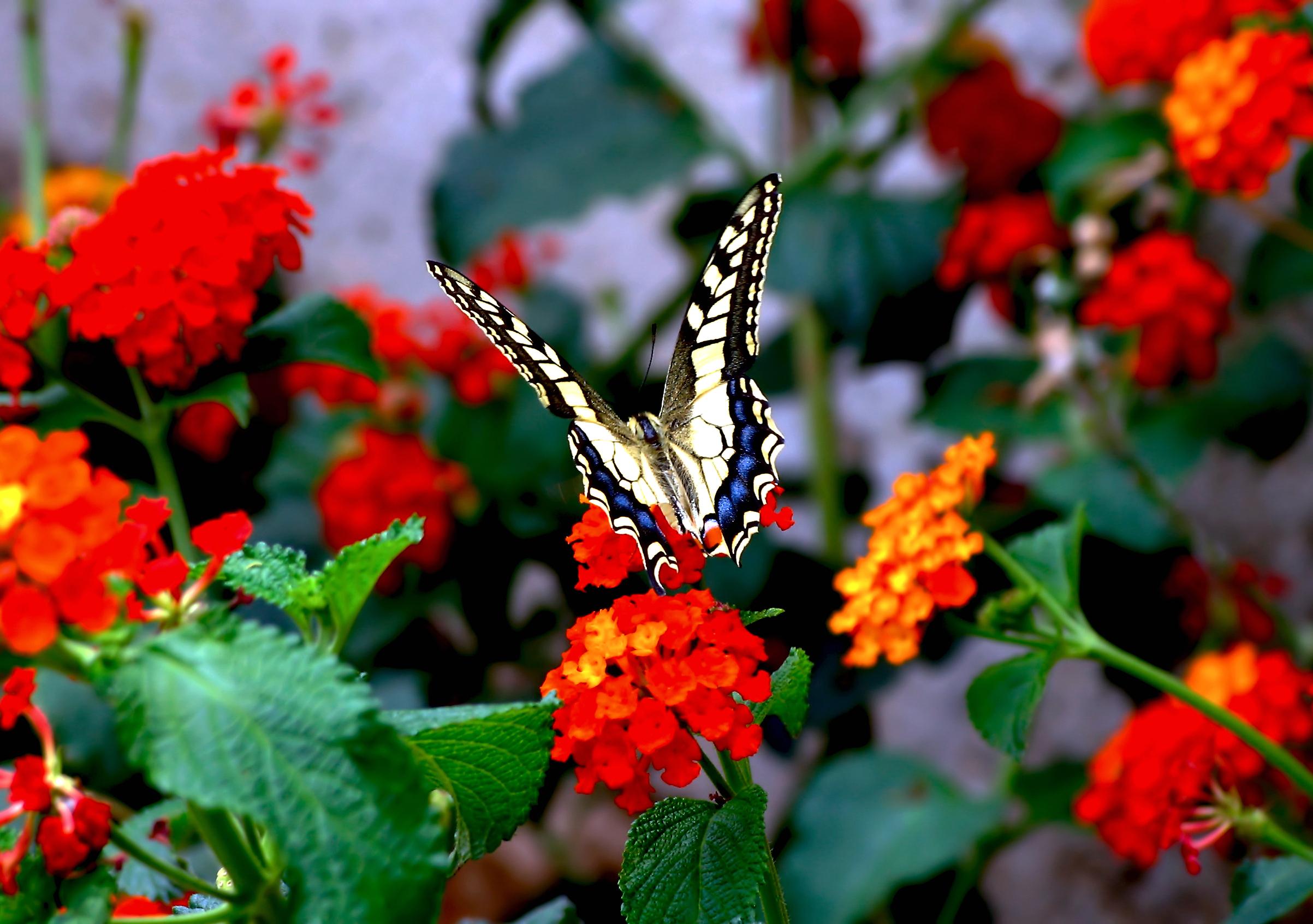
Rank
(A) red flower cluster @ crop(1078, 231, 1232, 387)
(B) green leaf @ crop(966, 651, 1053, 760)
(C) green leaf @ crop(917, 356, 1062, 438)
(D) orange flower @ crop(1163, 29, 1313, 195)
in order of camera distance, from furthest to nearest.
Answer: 1. (C) green leaf @ crop(917, 356, 1062, 438)
2. (A) red flower cluster @ crop(1078, 231, 1232, 387)
3. (D) orange flower @ crop(1163, 29, 1313, 195)
4. (B) green leaf @ crop(966, 651, 1053, 760)

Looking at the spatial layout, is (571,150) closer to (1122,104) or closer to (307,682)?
(1122,104)

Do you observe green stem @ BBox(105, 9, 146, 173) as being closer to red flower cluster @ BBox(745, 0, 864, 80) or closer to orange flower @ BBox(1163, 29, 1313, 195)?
red flower cluster @ BBox(745, 0, 864, 80)

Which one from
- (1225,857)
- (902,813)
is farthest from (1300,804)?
(902,813)

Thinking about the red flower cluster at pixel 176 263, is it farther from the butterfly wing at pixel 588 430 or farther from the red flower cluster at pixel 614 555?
the red flower cluster at pixel 614 555

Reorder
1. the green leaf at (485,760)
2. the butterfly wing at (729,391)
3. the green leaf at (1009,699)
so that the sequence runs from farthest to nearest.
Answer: the butterfly wing at (729,391)
the green leaf at (1009,699)
the green leaf at (485,760)

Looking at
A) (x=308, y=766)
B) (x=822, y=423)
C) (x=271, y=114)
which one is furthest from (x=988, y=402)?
(x=308, y=766)

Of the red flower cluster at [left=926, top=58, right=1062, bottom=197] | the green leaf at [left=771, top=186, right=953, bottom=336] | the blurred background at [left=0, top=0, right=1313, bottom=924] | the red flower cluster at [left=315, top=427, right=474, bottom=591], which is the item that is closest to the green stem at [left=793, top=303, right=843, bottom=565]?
the blurred background at [left=0, top=0, right=1313, bottom=924]

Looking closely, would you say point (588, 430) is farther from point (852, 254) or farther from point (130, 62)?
point (130, 62)

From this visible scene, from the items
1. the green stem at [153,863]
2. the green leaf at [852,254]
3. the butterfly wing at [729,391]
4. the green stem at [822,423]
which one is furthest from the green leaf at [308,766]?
the green stem at [822,423]
